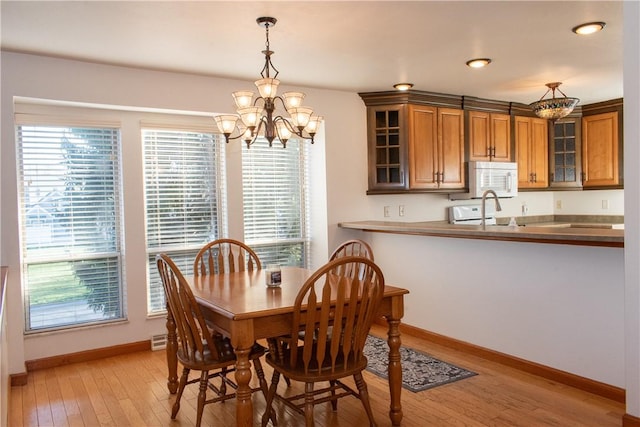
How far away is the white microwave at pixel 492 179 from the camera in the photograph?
516 centimetres

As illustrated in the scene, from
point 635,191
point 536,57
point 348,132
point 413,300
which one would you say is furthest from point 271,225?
point 635,191

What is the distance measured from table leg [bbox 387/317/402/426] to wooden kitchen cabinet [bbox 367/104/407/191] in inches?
97.5

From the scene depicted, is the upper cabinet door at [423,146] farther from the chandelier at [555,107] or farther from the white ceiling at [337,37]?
the chandelier at [555,107]

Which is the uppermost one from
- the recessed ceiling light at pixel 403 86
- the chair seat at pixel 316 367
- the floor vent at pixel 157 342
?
the recessed ceiling light at pixel 403 86

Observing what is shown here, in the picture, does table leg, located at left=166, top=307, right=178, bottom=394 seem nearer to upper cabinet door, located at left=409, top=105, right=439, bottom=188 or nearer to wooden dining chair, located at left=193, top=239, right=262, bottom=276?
wooden dining chair, located at left=193, top=239, right=262, bottom=276

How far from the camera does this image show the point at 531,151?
5734 millimetres

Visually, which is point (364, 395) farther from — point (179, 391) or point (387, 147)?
point (387, 147)

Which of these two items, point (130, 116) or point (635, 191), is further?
point (130, 116)

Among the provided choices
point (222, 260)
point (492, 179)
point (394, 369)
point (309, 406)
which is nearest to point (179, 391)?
point (309, 406)

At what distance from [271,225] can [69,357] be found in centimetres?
199

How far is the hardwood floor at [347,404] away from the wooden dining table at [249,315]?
9.3 inches

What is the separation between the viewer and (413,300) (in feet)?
13.8

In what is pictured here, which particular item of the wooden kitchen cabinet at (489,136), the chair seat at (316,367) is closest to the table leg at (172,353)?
the chair seat at (316,367)

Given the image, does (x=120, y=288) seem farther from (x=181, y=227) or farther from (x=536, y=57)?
(x=536, y=57)
